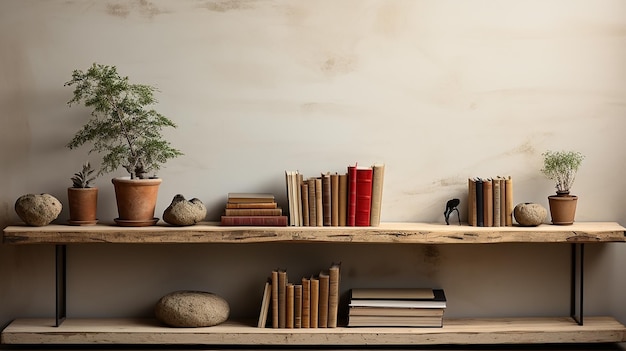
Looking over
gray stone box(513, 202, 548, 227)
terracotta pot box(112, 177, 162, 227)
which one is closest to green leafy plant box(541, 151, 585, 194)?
gray stone box(513, 202, 548, 227)

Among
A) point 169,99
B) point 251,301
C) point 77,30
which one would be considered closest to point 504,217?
point 251,301

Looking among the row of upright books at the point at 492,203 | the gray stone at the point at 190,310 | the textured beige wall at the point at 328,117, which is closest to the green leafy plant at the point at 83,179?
the textured beige wall at the point at 328,117

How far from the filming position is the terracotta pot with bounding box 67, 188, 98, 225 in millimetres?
3863

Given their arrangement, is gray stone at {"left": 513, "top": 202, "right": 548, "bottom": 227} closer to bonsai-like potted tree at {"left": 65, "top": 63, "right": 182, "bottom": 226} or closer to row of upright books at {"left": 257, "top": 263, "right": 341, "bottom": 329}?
row of upright books at {"left": 257, "top": 263, "right": 341, "bottom": 329}

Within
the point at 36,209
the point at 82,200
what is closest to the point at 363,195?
the point at 82,200

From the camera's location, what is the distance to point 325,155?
4105 mm

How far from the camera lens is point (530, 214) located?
3.88 m

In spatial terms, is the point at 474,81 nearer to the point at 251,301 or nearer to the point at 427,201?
the point at 427,201

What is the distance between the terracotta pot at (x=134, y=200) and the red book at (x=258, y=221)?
1.23 feet

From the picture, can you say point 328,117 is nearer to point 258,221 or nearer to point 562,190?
point 258,221

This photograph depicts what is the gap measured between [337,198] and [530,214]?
35.5 inches

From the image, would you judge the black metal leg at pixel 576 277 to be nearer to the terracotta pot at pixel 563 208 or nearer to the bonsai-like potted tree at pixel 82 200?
the terracotta pot at pixel 563 208

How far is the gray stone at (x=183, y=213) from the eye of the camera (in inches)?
150

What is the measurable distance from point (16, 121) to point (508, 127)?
2402mm
